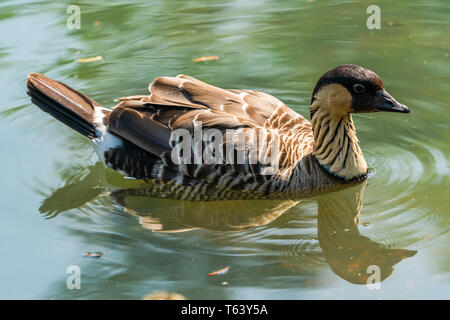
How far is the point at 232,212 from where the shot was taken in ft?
26.3

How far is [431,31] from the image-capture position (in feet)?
39.7

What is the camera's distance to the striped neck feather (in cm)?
831

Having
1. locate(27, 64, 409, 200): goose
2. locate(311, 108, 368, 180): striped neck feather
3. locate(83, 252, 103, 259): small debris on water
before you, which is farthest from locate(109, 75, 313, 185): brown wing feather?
locate(83, 252, 103, 259): small debris on water

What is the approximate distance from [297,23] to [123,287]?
7531mm

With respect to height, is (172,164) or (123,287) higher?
(172,164)

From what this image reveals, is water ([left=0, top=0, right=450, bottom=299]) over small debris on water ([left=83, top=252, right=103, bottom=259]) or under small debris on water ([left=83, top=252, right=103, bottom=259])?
over

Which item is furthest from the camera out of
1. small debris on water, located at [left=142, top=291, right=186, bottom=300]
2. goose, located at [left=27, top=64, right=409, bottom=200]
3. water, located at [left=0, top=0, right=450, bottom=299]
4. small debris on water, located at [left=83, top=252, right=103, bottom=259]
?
goose, located at [left=27, top=64, right=409, bottom=200]

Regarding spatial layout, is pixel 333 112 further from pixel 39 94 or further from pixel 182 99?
pixel 39 94

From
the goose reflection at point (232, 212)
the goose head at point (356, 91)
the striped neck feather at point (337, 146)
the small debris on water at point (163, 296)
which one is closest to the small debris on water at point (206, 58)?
the goose reflection at point (232, 212)

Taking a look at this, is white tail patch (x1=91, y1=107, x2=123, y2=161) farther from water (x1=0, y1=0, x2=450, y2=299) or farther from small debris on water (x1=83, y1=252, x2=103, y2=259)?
small debris on water (x1=83, y1=252, x2=103, y2=259)

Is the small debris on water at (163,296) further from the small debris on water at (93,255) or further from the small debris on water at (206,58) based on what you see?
the small debris on water at (206,58)

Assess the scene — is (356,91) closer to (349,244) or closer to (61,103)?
(349,244)

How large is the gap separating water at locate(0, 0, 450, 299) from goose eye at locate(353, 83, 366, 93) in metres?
1.14

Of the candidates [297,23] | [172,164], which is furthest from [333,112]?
[297,23]
